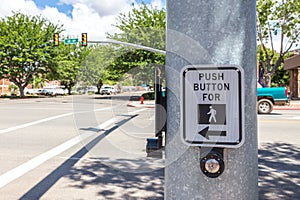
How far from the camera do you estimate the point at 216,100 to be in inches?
41.7

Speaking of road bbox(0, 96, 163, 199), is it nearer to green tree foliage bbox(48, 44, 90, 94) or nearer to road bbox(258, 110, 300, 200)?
road bbox(258, 110, 300, 200)

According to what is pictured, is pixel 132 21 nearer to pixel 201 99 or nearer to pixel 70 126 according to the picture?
pixel 70 126

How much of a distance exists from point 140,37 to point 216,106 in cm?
2856

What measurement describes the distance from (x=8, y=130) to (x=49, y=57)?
33819 mm

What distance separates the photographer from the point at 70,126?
1104 cm

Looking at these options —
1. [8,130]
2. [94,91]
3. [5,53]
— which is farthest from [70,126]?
[94,91]

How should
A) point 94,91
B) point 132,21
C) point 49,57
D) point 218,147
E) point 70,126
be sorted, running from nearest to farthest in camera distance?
point 218,147 → point 70,126 → point 132,21 → point 49,57 → point 94,91

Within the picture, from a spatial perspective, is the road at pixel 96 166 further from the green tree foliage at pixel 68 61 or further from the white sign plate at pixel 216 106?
the green tree foliage at pixel 68 61

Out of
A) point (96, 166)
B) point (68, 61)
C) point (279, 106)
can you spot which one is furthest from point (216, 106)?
point (68, 61)

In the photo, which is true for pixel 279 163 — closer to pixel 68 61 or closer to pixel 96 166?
pixel 96 166

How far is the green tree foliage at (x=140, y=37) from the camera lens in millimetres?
26777

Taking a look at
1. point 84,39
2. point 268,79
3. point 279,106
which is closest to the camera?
point 279,106

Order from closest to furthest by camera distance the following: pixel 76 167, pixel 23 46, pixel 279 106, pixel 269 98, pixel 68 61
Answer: pixel 76 167 → pixel 269 98 → pixel 279 106 → pixel 23 46 → pixel 68 61

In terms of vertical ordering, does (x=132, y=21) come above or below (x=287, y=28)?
above
